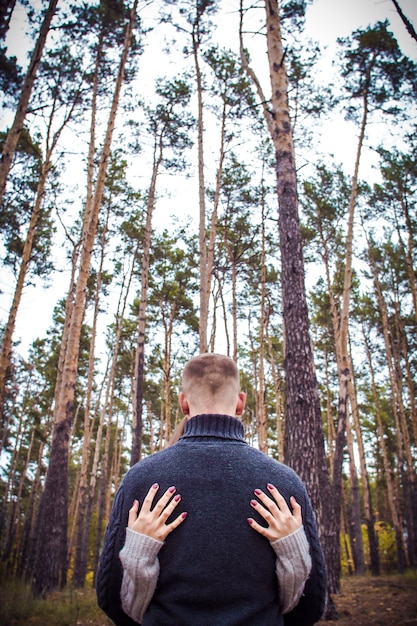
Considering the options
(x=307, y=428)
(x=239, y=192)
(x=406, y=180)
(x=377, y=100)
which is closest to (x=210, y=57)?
(x=239, y=192)

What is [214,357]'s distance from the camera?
1590 millimetres

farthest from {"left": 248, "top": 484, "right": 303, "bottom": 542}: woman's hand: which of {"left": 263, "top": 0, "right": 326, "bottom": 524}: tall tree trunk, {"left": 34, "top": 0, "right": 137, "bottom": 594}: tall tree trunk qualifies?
{"left": 34, "top": 0, "right": 137, "bottom": 594}: tall tree trunk

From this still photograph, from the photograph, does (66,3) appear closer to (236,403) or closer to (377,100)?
(377,100)

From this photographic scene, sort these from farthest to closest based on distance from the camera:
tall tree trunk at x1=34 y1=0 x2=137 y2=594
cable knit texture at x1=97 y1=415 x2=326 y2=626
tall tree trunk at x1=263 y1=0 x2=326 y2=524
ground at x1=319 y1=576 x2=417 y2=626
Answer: tall tree trunk at x1=34 y1=0 x2=137 y2=594, ground at x1=319 y1=576 x2=417 y2=626, tall tree trunk at x1=263 y1=0 x2=326 y2=524, cable knit texture at x1=97 y1=415 x2=326 y2=626

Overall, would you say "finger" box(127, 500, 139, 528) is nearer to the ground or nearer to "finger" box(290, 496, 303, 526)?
"finger" box(290, 496, 303, 526)

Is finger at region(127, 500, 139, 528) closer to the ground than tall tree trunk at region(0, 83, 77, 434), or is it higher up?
closer to the ground

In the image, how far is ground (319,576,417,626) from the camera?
217 inches

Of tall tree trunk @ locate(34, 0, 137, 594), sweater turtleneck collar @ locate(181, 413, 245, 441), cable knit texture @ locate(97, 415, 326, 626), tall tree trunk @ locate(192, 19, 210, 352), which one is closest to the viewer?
cable knit texture @ locate(97, 415, 326, 626)

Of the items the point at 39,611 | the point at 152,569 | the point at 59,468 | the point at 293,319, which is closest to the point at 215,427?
the point at 152,569

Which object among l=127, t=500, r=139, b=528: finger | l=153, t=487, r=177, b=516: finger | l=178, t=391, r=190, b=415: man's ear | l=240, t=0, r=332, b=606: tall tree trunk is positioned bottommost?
l=127, t=500, r=139, b=528: finger

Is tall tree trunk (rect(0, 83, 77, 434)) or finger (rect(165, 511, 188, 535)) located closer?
finger (rect(165, 511, 188, 535))

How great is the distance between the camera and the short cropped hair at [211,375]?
1528 millimetres

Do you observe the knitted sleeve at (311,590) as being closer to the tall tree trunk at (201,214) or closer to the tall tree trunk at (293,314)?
the tall tree trunk at (293,314)

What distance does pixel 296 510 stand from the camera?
4.13ft
